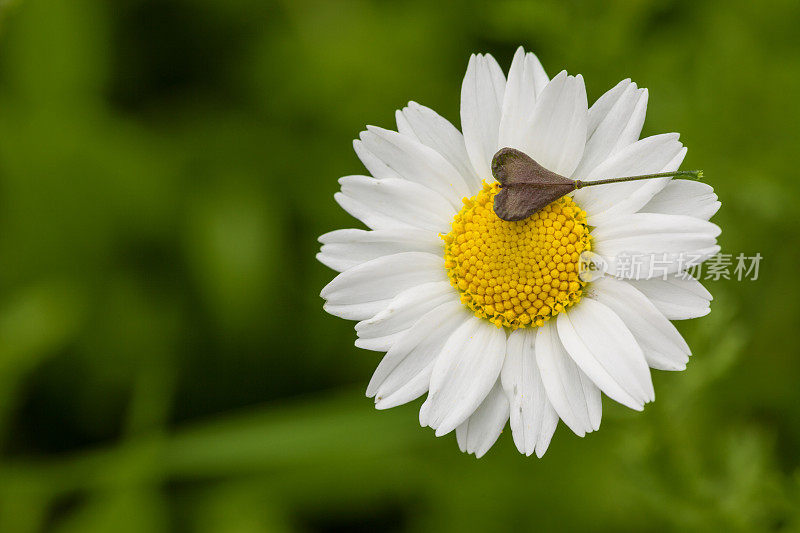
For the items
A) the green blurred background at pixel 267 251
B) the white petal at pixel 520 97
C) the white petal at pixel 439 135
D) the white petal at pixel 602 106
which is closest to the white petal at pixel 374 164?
the white petal at pixel 439 135

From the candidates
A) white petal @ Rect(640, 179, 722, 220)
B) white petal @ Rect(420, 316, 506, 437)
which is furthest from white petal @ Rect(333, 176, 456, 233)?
white petal @ Rect(640, 179, 722, 220)

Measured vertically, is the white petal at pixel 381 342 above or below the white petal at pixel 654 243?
below

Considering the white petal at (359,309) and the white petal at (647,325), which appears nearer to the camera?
the white petal at (647,325)

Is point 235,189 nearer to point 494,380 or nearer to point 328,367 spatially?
point 328,367

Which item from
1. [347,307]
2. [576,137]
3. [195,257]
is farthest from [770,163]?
[195,257]

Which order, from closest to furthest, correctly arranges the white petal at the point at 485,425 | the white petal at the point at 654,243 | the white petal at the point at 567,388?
1. the white petal at the point at 654,243
2. the white petal at the point at 567,388
3. the white petal at the point at 485,425

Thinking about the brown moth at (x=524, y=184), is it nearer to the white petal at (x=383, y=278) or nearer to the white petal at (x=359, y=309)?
the white petal at (x=383, y=278)
